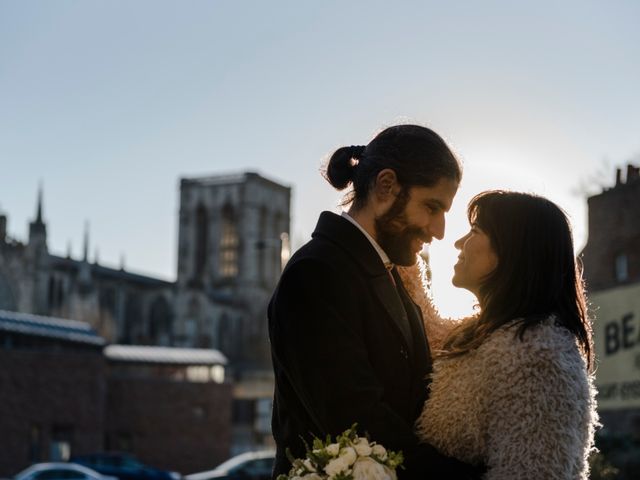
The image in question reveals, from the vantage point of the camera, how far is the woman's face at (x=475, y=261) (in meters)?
4.13

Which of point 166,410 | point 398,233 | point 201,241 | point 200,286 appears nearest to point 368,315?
point 398,233

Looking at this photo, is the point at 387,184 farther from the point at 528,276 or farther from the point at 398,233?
the point at 528,276

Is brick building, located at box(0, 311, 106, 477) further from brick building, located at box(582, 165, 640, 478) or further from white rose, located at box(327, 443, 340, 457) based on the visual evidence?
white rose, located at box(327, 443, 340, 457)

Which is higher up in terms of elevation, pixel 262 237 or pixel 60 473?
pixel 262 237

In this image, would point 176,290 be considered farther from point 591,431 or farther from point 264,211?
point 591,431

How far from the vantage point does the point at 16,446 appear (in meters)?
44.1

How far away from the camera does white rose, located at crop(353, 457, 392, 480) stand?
3518 mm

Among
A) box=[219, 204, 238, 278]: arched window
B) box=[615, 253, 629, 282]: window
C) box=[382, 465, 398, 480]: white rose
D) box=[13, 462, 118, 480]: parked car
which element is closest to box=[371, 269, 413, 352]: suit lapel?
box=[382, 465, 398, 480]: white rose

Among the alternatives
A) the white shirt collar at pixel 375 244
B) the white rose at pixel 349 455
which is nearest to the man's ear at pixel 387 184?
the white shirt collar at pixel 375 244

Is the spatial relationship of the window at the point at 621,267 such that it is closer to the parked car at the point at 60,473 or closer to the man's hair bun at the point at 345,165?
the parked car at the point at 60,473

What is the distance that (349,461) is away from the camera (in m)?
3.54

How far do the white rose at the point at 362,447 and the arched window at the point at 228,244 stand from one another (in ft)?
351

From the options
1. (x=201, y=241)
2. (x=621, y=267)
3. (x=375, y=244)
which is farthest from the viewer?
(x=201, y=241)

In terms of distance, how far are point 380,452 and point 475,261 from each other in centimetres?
89
